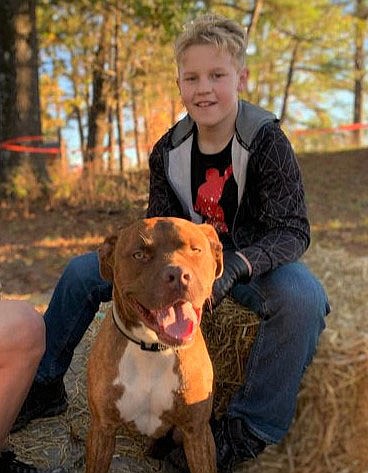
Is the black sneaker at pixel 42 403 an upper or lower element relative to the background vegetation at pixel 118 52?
lower

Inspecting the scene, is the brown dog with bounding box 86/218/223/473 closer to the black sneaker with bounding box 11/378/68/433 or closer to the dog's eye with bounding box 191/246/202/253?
the dog's eye with bounding box 191/246/202/253

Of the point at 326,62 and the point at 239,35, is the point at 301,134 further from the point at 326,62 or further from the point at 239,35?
the point at 239,35

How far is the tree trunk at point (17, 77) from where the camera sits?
8992 mm

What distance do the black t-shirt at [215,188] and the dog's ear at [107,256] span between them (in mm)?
828

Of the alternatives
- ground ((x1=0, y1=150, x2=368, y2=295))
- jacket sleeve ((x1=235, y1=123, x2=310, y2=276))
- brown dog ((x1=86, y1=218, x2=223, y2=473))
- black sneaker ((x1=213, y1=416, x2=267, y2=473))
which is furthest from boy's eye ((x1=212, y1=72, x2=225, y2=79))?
ground ((x1=0, y1=150, x2=368, y2=295))

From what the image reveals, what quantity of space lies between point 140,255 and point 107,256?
0.92 feet

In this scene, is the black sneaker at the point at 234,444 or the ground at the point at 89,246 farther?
the ground at the point at 89,246

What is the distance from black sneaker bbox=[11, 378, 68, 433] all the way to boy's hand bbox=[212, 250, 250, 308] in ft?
4.02

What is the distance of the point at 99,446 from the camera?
2.79m

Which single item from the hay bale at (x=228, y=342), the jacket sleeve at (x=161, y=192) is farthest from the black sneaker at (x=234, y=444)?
the jacket sleeve at (x=161, y=192)

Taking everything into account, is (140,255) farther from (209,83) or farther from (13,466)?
(13,466)

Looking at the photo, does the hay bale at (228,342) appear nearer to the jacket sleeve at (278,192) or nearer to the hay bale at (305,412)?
the hay bale at (305,412)

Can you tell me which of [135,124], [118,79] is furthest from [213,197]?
[118,79]

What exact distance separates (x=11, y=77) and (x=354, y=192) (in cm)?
552
